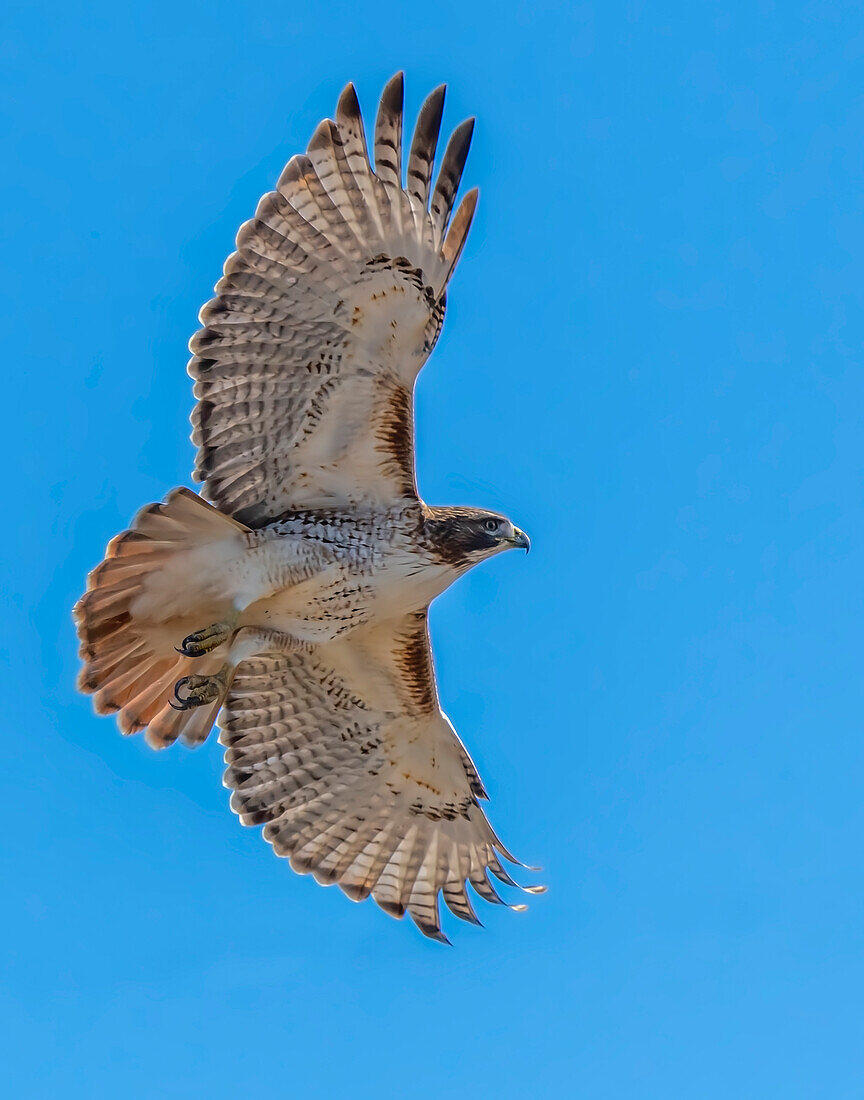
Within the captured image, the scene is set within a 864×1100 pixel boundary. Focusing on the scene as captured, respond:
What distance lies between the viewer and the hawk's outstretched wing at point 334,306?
26.2 ft

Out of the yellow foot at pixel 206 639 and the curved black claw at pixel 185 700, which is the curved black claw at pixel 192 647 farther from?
the curved black claw at pixel 185 700

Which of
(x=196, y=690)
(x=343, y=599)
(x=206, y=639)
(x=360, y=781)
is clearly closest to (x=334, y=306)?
(x=343, y=599)

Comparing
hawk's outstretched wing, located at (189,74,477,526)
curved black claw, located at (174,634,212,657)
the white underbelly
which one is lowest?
curved black claw, located at (174,634,212,657)

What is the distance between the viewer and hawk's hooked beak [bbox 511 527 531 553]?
28.5 ft

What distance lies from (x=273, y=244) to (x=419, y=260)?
0.76 m

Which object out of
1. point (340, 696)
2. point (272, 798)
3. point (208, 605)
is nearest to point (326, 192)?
point (208, 605)

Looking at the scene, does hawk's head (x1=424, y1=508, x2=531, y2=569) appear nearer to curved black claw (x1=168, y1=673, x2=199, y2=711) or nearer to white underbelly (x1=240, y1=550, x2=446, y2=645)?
white underbelly (x1=240, y1=550, x2=446, y2=645)

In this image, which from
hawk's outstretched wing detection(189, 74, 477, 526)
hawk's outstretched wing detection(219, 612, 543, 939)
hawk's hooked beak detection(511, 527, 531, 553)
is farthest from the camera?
hawk's outstretched wing detection(219, 612, 543, 939)

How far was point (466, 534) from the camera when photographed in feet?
28.0

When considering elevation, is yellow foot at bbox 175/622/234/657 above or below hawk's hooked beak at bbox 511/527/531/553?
below

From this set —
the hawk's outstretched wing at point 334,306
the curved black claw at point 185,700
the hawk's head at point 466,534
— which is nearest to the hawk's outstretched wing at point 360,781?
the curved black claw at point 185,700

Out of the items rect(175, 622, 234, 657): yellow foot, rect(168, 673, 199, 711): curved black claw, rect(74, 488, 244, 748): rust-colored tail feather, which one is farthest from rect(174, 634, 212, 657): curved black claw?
rect(168, 673, 199, 711): curved black claw

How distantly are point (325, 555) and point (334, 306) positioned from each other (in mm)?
1368

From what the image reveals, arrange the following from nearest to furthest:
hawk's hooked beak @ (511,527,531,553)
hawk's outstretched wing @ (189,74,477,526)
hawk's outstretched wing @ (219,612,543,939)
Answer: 1. hawk's outstretched wing @ (189,74,477,526)
2. hawk's hooked beak @ (511,527,531,553)
3. hawk's outstretched wing @ (219,612,543,939)
